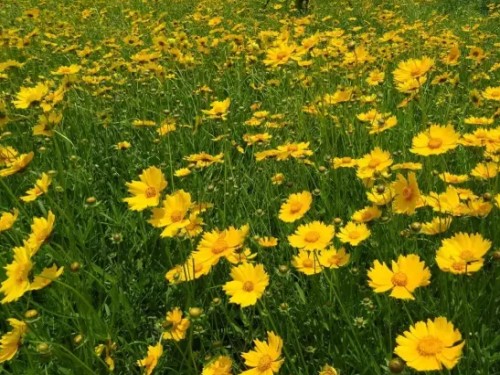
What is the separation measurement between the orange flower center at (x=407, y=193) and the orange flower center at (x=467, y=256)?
20 cm

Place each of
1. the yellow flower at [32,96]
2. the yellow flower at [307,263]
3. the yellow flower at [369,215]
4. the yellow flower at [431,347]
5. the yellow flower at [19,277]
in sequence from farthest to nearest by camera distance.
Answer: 1. the yellow flower at [32,96]
2. the yellow flower at [369,215]
3. the yellow flower at [307,263]
4. the yellow flower at [19,277]
5. the yellow flower at [431,347]

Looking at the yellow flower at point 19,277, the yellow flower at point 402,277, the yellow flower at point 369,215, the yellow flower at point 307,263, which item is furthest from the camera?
the yellow flower at point 369,215

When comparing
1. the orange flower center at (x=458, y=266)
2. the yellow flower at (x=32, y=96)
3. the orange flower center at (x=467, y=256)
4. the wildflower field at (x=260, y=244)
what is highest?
the yellow flower at (x=32, y=96)

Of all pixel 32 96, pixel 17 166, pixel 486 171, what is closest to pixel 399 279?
pixel 486 171

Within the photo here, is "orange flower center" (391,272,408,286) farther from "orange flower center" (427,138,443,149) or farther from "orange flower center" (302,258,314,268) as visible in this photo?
"orange flower center" (427,138,443,149)

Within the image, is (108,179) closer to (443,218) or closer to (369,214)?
(369,214)

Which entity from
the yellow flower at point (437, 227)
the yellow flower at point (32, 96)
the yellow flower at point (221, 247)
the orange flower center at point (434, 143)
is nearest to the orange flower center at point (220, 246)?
the yellow flower at point (221, 247)

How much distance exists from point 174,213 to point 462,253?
60cm

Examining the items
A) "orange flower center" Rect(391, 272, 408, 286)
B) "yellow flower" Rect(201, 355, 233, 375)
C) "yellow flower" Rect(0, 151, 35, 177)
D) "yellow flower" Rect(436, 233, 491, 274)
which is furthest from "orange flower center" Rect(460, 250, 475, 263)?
"yellow flower" Rect(0, 151, 35, 177)

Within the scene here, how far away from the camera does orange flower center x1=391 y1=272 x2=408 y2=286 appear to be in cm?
91

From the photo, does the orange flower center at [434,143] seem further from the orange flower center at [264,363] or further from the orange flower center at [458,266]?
the orange flower center at [264,363]

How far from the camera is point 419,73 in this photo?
148 centimetres

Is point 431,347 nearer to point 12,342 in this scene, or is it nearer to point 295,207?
point 295,207

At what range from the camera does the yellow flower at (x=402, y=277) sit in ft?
2.91
